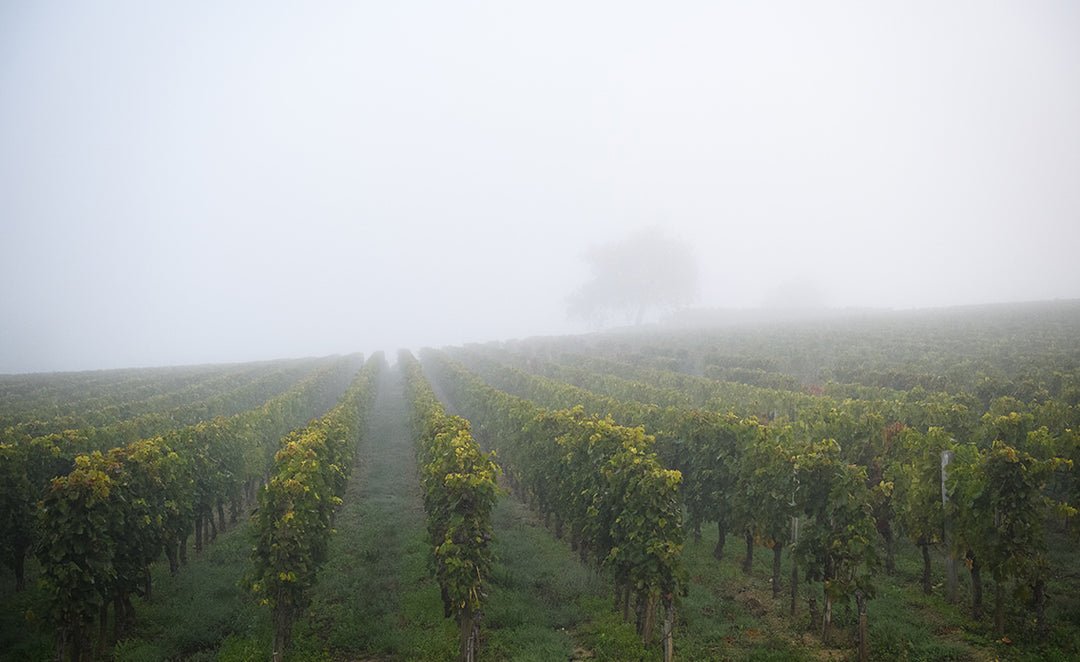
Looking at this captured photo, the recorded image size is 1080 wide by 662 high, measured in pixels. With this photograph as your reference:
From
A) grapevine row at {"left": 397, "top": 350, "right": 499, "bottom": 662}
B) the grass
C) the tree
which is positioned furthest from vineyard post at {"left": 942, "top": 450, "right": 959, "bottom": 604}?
the tree

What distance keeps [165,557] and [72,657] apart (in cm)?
595

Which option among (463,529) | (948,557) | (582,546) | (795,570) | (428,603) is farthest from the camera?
(582,546)

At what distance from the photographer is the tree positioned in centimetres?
9338

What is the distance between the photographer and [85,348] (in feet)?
548

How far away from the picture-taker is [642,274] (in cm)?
9325

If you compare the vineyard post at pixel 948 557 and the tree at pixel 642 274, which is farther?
the tree at pixel 642 274

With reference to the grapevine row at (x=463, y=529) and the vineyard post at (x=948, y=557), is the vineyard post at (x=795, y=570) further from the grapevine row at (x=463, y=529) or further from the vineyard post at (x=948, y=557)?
the grapevine row at (x=463, y=529)

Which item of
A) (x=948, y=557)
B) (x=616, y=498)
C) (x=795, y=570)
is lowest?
(x=948, y=557)

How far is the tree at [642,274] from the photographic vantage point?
93.4 metres

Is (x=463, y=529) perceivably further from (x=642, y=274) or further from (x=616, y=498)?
(x=642, y=274)

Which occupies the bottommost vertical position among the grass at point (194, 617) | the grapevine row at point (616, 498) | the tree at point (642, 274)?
the grass at point (194, 617)

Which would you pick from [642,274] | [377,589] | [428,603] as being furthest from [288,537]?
[642,274]

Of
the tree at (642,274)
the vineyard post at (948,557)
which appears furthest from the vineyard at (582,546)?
the tree at (642,274)

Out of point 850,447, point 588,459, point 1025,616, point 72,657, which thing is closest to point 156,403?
point 72,657
